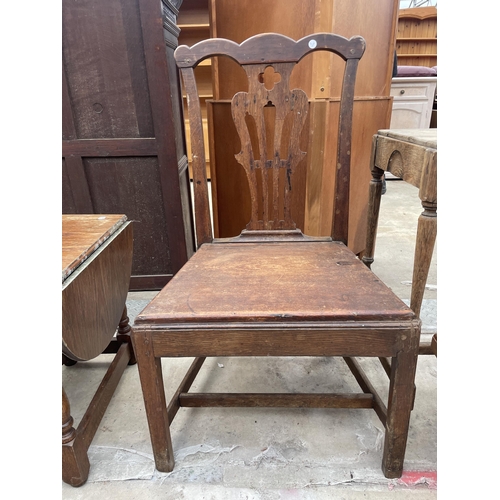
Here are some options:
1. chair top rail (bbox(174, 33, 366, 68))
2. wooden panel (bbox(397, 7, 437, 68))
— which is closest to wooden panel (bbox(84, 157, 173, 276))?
chair top rail (bbox(174, 33, 366, 68))

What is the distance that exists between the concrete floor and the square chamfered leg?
0.07 metres

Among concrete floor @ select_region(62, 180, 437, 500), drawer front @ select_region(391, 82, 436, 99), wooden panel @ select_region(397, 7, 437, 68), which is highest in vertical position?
wooden panel @ select_region(397, 7, 437, 68)

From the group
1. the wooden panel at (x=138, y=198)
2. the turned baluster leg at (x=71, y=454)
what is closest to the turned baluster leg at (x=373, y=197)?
the wooden panel at (x=138, y=198)

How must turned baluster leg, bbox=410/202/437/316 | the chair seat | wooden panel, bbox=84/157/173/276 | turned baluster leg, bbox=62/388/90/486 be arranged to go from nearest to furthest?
the chair seat < turned baluster leg, bbox=62/388/90/486 < turned baluster leg, bbox=410/202/437/316 < wooden panel, bbox=84/157/173/276

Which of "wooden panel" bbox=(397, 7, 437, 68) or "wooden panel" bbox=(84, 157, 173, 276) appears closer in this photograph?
"wooden panel" bbox=(84, 157, 173, 276)

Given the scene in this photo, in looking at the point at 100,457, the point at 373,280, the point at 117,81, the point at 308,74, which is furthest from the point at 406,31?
the point at 100,457

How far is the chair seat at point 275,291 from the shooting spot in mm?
845

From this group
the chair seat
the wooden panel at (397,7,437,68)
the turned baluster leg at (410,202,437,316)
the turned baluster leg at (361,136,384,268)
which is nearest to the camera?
the chair seat

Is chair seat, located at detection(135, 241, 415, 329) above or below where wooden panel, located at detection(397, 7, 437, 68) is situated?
below

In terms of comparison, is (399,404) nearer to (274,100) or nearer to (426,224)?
(426,224)

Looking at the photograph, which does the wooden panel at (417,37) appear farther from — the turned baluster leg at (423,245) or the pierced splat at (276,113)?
the turned baluster leg at (423,245)

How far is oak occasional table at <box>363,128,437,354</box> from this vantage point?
1063 mm

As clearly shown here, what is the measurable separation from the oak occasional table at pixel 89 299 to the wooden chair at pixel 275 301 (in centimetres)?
20

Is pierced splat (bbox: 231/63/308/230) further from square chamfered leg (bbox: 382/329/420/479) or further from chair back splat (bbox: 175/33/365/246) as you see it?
square chamfered leg (bbox: 382/329/420/479)
